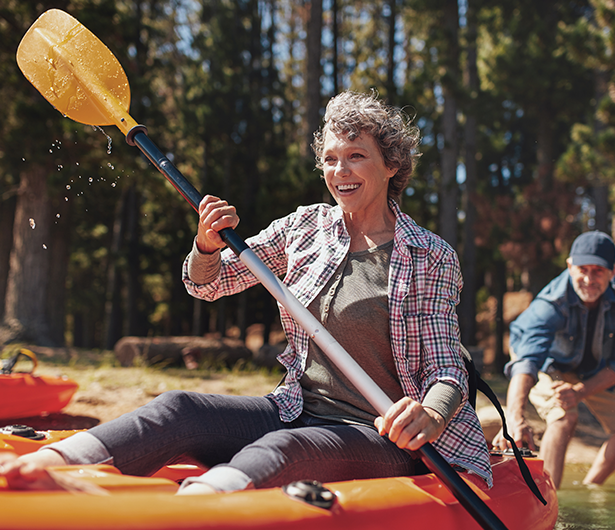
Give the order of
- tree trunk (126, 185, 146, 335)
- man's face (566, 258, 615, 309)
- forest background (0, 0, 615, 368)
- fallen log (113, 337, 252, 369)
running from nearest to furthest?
man's face (566, 258, 615, 309), fallen log (113, 337, 252, 369), forest background (0, 0, 615, 368), tree trunk (126, 185, 146, 335)

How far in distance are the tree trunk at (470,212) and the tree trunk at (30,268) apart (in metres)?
8.16

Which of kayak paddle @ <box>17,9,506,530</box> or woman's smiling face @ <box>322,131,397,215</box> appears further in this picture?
kayak paddle @ <box>17,9,506,530</box>

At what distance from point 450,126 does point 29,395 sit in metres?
9.65

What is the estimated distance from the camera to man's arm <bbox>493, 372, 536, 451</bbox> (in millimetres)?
2742

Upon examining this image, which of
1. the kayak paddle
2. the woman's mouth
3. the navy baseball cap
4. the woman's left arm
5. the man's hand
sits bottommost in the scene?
the man's hand

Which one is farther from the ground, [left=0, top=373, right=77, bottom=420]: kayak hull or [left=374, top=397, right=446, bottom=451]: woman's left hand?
[left=374, top=397, right=446, bottom=451]: woman's left hand

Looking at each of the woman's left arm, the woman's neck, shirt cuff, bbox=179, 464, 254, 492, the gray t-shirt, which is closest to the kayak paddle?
the woman's neck

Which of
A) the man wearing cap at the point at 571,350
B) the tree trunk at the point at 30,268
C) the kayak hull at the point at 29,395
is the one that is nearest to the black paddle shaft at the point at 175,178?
the man wearing cap at the point at 571,350

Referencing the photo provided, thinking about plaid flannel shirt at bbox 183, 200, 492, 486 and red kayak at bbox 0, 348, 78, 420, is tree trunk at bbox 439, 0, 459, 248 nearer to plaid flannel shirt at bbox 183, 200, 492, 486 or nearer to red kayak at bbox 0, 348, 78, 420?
red kayak at bbox 0, 348, 78, 420

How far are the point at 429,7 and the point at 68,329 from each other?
22.5 m

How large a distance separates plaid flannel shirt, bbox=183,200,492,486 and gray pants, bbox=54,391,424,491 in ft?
0.48

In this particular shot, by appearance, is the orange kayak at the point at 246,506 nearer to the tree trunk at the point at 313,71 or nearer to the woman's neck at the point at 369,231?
the woman's neck at the point at 369,231

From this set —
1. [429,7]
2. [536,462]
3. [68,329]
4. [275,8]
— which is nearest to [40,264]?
[429,7]

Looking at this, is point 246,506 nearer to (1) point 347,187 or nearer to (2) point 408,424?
(2) point 408,424
